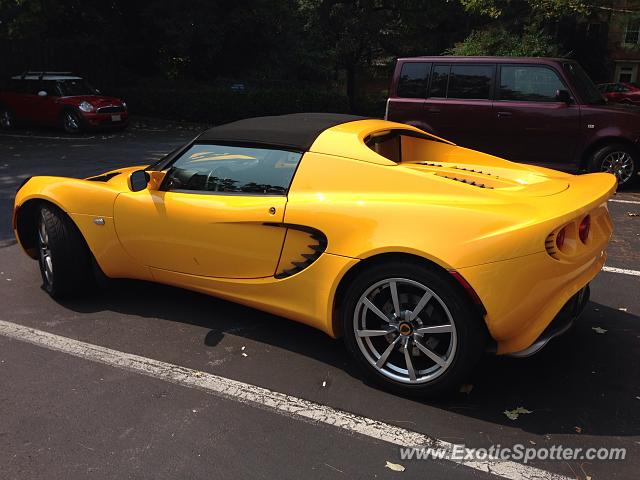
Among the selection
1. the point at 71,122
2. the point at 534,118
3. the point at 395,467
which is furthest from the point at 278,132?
the point at 71,122

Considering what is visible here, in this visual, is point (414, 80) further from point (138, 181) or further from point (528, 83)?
point (138, 181)

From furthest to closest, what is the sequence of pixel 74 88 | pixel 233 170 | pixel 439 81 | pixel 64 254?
pixel 74 88 → pixel 439 81 → pixel 64 254 → pixel 233 170

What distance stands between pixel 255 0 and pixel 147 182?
1818 centimetres

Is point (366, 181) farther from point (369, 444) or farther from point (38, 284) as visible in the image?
point (38, 284)

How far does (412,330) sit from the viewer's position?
294cm

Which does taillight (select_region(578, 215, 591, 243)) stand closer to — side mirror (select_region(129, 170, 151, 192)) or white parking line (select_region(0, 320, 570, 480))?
white parking line (select_region(0, 320, 570, 480))

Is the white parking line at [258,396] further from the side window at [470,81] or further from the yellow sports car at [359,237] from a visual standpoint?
the side window at [470,81]

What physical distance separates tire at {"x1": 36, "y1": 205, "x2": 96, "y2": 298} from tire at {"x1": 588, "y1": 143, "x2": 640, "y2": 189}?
682 cm

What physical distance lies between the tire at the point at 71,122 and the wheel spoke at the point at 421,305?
1396 centimetres

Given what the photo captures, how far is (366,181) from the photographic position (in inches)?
122

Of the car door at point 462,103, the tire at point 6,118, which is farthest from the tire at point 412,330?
the tire at point 6,118

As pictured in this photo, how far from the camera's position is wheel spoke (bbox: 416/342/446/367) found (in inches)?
113

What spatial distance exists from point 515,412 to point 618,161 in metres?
6.33

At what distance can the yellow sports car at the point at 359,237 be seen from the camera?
8.92ft
